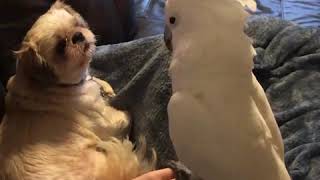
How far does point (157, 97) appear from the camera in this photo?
131 centimetres

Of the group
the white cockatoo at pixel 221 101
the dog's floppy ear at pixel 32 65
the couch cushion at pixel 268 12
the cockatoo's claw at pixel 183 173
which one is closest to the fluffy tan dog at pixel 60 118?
the dog's floppy ear at pixel 32 65

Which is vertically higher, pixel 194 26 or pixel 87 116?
pixel 194 26

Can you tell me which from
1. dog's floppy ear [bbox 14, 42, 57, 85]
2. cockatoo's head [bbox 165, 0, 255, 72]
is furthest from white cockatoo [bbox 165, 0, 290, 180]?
dog's floppy ear [bbox 14, 42, 57, 85]

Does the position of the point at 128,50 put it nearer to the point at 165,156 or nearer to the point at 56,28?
the point at 56,28

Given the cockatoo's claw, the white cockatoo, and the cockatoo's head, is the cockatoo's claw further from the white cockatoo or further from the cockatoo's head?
the cockatoo's head

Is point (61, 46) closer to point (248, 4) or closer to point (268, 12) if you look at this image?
point (248, 4)

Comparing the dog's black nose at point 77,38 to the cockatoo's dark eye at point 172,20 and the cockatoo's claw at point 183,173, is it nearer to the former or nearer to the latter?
the cockatoo's claw at point 183,173

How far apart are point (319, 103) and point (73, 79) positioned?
650 mm

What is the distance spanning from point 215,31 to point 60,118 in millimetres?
715

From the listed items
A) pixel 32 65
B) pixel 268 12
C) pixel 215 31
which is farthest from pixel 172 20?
pixel 268 12

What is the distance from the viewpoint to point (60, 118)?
134 cm

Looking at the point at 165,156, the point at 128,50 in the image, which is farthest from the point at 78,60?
the point at 165,156

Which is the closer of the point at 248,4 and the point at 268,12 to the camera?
the point at 248,4

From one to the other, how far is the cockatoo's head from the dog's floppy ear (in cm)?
62
